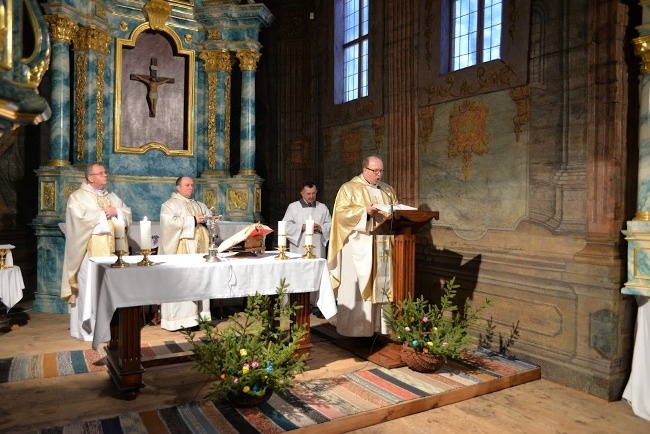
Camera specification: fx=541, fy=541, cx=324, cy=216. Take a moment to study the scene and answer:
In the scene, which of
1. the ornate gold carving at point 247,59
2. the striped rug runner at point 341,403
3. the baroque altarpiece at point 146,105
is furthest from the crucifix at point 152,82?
the striped rug runner at point 341,403

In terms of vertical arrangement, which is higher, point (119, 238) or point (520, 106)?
point (520, 106)

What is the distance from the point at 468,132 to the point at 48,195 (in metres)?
5.88

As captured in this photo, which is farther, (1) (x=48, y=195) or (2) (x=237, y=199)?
(2) (x=237, y=199)

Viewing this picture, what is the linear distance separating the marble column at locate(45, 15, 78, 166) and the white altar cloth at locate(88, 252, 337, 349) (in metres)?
3.78

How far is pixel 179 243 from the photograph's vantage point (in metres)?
6.91

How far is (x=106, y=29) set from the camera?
8.36 m

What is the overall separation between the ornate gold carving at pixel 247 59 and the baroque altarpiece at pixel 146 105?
0.06 feet

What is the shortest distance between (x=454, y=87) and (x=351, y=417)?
4.18 meters

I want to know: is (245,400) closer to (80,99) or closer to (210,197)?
(210,197)

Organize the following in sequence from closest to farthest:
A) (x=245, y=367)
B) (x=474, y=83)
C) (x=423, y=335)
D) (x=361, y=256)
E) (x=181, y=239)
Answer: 1. (x=245, y=367)
2. (x=423, y=335)
3. (x=361, y=256)
4. (x=474, y=83)
5. (x=181, y=239)

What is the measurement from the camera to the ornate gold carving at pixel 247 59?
924 centimetres

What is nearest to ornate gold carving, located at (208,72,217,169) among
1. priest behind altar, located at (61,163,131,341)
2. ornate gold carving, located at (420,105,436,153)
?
priest behind altar, located at (61,163,131,341)

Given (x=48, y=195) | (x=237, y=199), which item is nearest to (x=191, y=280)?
(x=48, y=195)

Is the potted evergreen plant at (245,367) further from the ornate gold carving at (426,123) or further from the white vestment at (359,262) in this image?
the ornate gold carving at (426,123)
